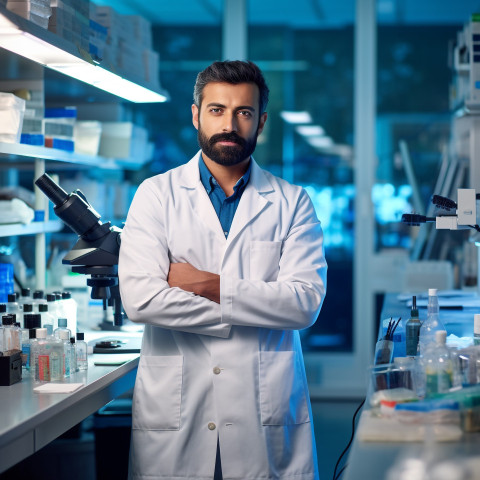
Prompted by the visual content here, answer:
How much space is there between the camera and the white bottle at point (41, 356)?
7.11 ft

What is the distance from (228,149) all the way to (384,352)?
2.60ft

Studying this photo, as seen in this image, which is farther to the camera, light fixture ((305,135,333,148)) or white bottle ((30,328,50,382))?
light fixture ((305,135,333,148))

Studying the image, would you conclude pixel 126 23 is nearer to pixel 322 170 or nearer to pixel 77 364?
pixel 77 364

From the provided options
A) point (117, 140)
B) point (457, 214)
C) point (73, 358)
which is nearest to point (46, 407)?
point (73, 358)

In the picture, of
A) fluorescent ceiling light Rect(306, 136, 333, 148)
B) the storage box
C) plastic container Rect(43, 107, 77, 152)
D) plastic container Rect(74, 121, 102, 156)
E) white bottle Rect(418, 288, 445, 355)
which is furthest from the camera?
fluorescent ceiling light Rect(306, 136, 333, 148)

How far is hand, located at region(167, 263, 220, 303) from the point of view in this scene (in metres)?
2.13

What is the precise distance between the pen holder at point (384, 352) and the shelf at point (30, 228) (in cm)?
149

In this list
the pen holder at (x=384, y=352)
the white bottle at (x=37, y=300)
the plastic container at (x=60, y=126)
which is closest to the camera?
the pen holder at (x=384, y=352)

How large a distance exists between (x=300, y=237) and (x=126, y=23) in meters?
1.74

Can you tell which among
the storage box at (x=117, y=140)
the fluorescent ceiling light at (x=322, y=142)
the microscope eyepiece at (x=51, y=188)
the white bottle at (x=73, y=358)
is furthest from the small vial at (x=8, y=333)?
the fluorescent ceiling light at (x=322, y=142)

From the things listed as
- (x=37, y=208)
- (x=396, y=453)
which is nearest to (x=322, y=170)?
(x=37, y=208)

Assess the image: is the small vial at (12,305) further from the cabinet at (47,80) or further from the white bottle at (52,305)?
the cabinet at (47,80)

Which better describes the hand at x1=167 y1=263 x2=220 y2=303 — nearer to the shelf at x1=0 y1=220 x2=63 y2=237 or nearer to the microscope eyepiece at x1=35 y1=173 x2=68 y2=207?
the microscope eyepiece at x1=35 y1=173 x2=68 y2=207

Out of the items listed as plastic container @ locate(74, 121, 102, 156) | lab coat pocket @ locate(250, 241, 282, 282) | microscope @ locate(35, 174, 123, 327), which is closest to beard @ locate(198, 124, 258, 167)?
lab coat pocket @ locate(250, 241, 282, 282)
